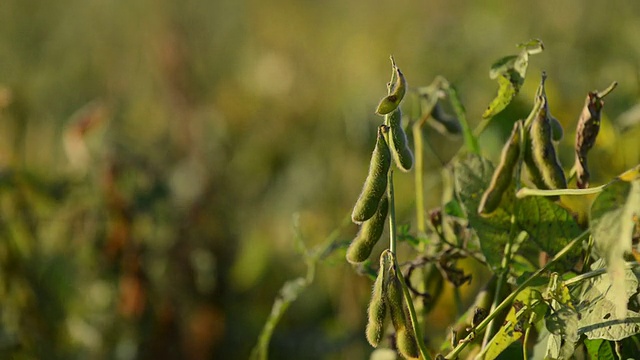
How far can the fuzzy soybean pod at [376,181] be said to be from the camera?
95 cm

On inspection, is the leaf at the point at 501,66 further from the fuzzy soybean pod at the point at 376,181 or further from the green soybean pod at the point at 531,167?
the fuzzy soybean pod at the point at 376,181

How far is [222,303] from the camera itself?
8.29 ft

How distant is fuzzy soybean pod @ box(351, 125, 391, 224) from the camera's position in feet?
3.11

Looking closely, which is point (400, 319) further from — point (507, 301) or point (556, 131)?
point (556, 131)

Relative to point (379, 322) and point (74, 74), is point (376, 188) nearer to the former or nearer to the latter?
point (379, 322)

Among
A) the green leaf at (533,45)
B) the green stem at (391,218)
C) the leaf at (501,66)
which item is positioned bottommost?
the green stem at (391,218)

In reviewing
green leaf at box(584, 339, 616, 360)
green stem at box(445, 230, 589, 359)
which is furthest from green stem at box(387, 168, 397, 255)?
green leaf at box(584, 339, 616, 360)

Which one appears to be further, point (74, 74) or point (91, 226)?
point (74, 74)

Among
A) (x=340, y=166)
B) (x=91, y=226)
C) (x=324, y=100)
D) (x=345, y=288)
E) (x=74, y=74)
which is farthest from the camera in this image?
(x=74, y=74)

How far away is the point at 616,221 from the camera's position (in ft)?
2.64

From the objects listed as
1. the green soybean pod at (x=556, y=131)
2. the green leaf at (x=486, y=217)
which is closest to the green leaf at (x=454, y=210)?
the green leaf at (x=486, y=217)

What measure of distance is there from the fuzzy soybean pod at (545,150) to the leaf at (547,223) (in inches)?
2.9

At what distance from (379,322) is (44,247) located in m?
1.42

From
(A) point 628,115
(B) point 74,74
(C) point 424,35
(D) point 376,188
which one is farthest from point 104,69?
(D) point 376,188
